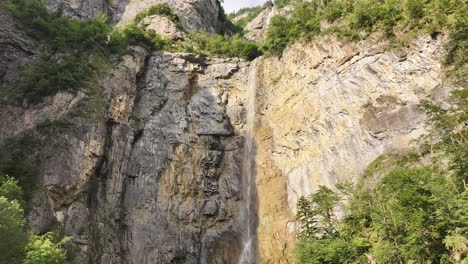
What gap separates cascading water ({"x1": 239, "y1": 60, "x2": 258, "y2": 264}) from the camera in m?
22.8

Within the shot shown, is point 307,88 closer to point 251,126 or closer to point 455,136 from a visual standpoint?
point 251,126

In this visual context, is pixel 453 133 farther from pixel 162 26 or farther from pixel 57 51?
pixel 162 26

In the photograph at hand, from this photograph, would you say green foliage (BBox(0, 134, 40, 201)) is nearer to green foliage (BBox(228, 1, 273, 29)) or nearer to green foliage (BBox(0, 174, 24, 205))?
green foliage (BBox(0, 174, 24, 205))

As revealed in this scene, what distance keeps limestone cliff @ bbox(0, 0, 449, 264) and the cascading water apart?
461 mm

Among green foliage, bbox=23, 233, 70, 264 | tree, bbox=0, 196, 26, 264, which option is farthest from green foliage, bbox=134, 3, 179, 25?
green foliage, bbox=23, 233, 70, 264

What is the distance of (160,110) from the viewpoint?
27.6 m

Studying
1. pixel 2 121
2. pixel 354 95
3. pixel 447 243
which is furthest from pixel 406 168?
pixel 2 121

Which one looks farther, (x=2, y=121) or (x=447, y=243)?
(x=2, y=121)

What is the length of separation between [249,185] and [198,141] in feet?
15.7

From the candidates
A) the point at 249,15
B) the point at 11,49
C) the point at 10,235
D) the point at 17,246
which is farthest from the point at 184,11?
the point at 17,246

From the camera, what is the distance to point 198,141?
26.6m

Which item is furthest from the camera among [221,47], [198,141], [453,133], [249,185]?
[221,47]

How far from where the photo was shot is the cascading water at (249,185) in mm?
22844

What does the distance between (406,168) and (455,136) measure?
8.11 ft
